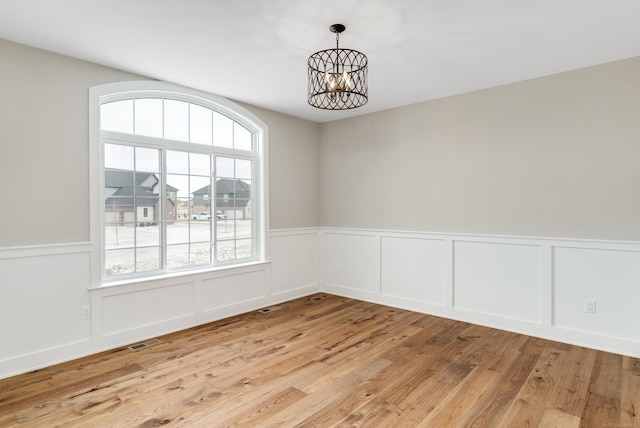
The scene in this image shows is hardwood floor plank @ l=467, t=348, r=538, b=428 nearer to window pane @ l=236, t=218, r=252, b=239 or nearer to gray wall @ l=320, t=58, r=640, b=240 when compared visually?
gray wall @ l=320, t=58, r=640, b=240

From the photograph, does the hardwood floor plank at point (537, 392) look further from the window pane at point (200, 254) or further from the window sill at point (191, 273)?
the window pane at point (200, 254)

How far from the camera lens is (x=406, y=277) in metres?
4.61

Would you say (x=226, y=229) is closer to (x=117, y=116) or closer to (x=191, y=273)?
(x=191, y=273)

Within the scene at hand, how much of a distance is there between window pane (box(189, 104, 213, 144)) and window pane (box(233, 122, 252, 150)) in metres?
0.35

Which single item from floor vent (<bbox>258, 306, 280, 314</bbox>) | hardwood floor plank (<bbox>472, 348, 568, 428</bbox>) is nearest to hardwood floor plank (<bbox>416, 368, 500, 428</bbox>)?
hardwood floor plank (<bbox>472, 348, 568, 428</bbox>)

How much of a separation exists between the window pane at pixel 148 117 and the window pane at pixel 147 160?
17cm

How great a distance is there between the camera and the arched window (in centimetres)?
347

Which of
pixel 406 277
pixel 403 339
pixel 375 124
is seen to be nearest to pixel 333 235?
pixel 406 277

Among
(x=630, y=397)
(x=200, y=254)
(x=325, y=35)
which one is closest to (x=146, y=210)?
(x=200, y=254)

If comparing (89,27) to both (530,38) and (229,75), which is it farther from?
(530,38)

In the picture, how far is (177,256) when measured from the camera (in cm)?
399

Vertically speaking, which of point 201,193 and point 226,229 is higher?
point 201,193

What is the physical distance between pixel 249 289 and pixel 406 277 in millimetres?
2027

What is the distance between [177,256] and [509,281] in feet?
11.9
